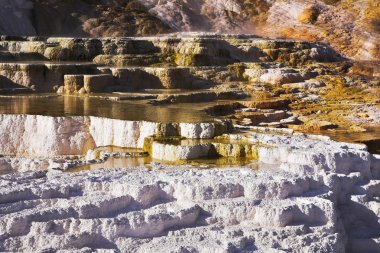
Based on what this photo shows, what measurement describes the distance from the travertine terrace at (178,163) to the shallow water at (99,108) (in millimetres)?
23

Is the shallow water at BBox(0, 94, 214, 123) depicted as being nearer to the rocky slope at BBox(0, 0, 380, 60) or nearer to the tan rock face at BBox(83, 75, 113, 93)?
the tan rock face at BBox(83, 75, 113, 93)

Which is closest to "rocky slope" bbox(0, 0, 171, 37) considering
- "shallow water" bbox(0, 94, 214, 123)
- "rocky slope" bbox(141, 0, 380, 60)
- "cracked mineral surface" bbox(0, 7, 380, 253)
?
"rocky slope" bbox(141, 0, 380, 60)

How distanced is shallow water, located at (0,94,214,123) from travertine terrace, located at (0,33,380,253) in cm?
2

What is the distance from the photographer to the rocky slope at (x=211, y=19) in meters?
18.1

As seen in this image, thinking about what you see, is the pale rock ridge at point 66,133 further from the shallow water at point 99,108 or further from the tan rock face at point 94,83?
the tan rock face at point 94,83

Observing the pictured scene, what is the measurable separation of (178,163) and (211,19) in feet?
48.9

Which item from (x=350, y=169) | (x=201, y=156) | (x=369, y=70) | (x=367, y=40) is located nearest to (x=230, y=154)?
(x=201, y=156)

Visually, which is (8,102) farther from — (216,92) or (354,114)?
(354,114)

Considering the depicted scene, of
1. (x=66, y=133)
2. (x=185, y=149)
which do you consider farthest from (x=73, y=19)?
(x=185, y=149)

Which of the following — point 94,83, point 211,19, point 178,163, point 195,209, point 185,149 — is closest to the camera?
point 195,209

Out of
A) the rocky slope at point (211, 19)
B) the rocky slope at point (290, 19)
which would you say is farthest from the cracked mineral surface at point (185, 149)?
the rocky slope at point (290, 19)

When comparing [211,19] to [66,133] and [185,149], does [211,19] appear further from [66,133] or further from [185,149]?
[185,149]

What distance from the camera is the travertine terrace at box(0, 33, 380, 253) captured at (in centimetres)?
444

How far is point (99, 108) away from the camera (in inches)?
322
